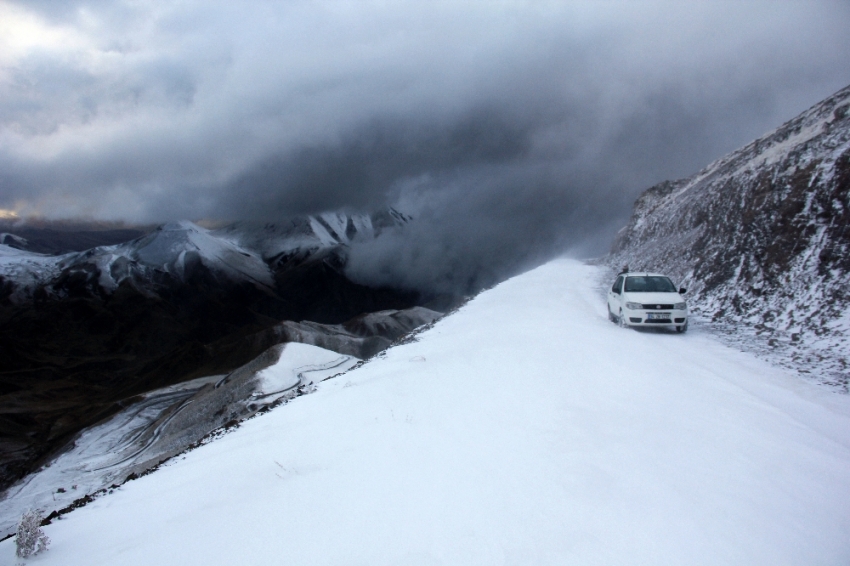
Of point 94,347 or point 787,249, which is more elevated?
point 787,249

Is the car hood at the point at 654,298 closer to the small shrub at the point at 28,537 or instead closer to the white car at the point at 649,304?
the white car at the point at 649,304

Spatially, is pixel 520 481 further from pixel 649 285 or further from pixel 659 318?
pixel 649 285

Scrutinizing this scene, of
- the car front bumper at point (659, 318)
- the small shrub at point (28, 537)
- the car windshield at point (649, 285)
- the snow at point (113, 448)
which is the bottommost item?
the snow at point (113, 448)

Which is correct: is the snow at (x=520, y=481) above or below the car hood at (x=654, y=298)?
below

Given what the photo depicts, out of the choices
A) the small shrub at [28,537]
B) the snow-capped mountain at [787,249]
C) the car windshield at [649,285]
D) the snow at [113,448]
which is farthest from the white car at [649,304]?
the snow at [113,448]

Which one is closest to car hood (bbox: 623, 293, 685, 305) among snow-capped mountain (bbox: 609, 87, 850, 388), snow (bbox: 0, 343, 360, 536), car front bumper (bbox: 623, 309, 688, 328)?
car front bumper (bbox: 623, 309, 688, 328)

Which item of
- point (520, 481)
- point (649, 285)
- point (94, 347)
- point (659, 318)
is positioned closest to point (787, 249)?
point (649, 285)

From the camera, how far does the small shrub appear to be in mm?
4801

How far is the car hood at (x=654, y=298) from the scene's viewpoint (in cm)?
1313

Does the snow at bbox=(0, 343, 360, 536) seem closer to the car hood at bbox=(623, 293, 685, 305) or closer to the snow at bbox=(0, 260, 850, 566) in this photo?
the car hood at bbox=(623, 293, 685, 305)

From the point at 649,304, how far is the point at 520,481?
1043 cm

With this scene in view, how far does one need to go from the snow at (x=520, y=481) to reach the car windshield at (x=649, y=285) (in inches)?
205

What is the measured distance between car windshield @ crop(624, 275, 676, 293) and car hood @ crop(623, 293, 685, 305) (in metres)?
0.50

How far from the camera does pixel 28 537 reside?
4871 mm
